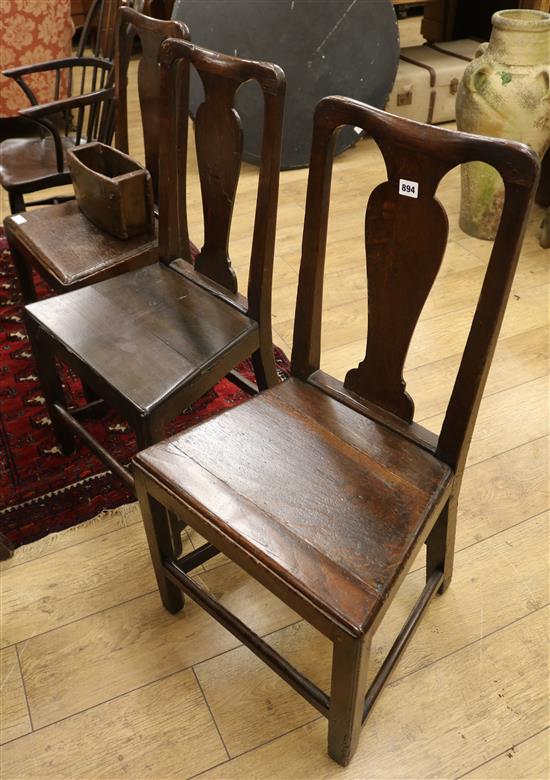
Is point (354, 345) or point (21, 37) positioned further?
point (21, 37)

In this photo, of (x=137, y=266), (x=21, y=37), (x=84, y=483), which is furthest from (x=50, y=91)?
(x=84, y=483)

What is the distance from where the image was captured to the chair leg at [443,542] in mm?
1254

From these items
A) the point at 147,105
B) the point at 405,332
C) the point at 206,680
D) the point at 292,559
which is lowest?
the point at 206,680

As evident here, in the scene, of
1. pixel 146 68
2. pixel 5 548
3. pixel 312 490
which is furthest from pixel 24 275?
pixel 312 490

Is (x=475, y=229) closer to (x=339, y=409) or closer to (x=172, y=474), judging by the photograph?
(x=339, y=409)

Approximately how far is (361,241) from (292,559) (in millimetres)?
1973

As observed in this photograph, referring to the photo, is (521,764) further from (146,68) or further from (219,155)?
(146,68)

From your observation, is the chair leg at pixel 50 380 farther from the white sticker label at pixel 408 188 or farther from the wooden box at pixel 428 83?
the wooden box at pixel 428 83

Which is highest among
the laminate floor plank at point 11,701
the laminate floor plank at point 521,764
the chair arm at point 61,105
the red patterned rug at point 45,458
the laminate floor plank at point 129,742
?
the chair arm at point 61,105

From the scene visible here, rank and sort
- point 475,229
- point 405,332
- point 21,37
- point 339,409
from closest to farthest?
1. point 405,332
2. point 339,409
3. point 475,229
4. point 21,37

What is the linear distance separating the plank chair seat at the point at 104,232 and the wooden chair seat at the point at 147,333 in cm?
11

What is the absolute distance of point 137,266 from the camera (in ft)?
5.68

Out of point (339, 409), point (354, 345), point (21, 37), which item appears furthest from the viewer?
point (21, 37)

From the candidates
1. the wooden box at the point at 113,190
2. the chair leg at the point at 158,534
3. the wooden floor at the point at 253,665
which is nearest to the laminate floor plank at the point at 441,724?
the wooden floor at the point at 253,665
